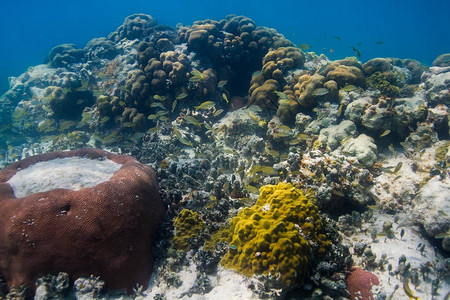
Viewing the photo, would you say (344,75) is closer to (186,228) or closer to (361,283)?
(361,283)

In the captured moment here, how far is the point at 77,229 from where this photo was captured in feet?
13.5

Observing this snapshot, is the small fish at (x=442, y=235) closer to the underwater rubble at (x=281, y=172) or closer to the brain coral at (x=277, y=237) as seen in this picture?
the underwater rubble at (x=281, y=172)

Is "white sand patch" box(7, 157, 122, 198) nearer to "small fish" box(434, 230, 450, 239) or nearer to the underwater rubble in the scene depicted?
the underwater rubble

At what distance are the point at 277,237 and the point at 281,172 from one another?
9.40 ft

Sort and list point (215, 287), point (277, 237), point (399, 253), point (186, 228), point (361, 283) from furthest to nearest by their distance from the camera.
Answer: point (186, 228) → point (399, 253) → point (215, 287) → point (361, 283) → point (277, 237)

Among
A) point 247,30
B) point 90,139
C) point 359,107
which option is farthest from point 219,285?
point 247,30

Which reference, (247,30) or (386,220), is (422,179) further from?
(247,30)

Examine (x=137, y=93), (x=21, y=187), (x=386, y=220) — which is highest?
(x=137, y=93)

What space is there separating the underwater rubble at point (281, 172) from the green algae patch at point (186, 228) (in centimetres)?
2

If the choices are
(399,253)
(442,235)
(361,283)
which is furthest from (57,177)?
(442,235)

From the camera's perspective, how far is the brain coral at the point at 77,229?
13.1ft

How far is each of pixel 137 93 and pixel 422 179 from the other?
39.2ft

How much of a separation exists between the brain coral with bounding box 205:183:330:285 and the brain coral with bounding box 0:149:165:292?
182cm

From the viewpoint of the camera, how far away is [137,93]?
1188 cm
